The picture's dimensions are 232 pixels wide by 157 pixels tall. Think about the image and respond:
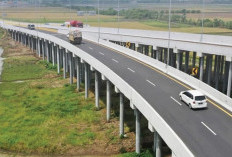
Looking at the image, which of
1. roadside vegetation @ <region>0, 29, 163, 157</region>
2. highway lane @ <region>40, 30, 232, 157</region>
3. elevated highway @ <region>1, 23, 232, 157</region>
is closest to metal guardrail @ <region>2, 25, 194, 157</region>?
elevated highway @ <region>1, 23, 232, 157</region>

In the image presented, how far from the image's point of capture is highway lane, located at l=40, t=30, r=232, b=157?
23422 mm

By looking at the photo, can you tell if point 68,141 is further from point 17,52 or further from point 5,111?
point 17,52

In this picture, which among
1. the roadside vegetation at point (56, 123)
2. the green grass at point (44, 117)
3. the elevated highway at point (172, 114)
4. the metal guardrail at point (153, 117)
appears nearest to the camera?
the metal guardrail at point (153, 117)

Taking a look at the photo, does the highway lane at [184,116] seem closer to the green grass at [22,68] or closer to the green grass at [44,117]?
the green grass at [44,117]

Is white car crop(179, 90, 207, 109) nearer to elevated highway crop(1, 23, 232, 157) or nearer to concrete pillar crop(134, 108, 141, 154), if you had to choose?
elevated highway crop(1, 23, 232, 157)

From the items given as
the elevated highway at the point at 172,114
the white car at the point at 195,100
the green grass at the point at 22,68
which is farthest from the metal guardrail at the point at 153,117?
the green grass at the point at 22,68

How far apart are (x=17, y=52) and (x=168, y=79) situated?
84222 mm

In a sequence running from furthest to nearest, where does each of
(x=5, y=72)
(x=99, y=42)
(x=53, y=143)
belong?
(x=5, y=72) < (x=99, y=42) < (x=53, y=143)

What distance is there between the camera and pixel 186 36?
6531 cm

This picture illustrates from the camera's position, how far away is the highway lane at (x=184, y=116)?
23422mm

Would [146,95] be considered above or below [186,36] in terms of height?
below

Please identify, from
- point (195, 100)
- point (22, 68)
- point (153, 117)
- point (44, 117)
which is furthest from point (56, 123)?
point (22, 68)

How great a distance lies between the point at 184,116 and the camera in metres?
28.8

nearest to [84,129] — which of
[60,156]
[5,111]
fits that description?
[60,156]
